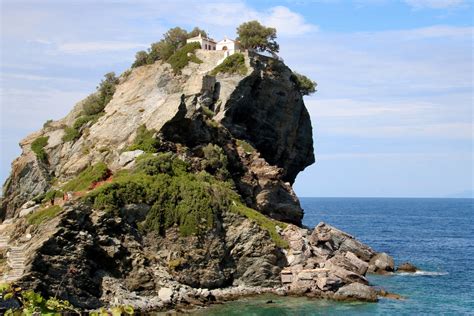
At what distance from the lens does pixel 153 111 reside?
68875 millimetres

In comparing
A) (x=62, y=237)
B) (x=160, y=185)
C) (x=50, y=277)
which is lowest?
(x=50, y=277)

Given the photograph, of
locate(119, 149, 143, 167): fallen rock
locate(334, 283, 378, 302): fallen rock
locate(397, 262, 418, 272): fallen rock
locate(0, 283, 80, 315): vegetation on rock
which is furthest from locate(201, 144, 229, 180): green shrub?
locate(0, 283, 80, 315): vegetation on rock

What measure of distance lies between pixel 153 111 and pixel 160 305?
28.5m

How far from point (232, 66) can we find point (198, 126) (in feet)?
52.5

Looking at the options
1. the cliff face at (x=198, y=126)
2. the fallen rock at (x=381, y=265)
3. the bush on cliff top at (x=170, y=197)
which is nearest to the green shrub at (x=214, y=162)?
the cliff face at (x=198, y=126)

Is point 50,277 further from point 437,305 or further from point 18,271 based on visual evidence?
point 437,305

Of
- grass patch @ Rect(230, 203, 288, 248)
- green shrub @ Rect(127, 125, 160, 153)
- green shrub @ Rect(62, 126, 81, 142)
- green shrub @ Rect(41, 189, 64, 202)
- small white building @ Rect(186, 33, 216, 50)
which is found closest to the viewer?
grass patch @ Rect(230, 203, 288, 248)

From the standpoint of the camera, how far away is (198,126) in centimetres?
6738

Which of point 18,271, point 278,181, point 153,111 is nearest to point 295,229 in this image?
point 278,181

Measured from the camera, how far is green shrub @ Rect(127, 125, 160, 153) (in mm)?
62438

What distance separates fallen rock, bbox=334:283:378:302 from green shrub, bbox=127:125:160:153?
2471 cm

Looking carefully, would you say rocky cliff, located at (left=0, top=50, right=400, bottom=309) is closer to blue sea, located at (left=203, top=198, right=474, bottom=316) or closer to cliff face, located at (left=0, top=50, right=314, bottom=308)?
cliff face, located at (left=0, top=50, right=314, bottom=308)

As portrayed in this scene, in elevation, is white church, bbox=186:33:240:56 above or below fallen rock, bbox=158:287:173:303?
above

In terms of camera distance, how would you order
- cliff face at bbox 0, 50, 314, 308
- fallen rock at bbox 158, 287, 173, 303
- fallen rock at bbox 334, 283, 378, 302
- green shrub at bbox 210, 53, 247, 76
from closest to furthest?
fallen rock at bbox 158, 287, 173, 303 < cliff face at bbox 0, 50, 314, 308 < fallen rock at bbox 334, 283, 378, 302 < green shrub at bbox 210, 53, 247, 76
